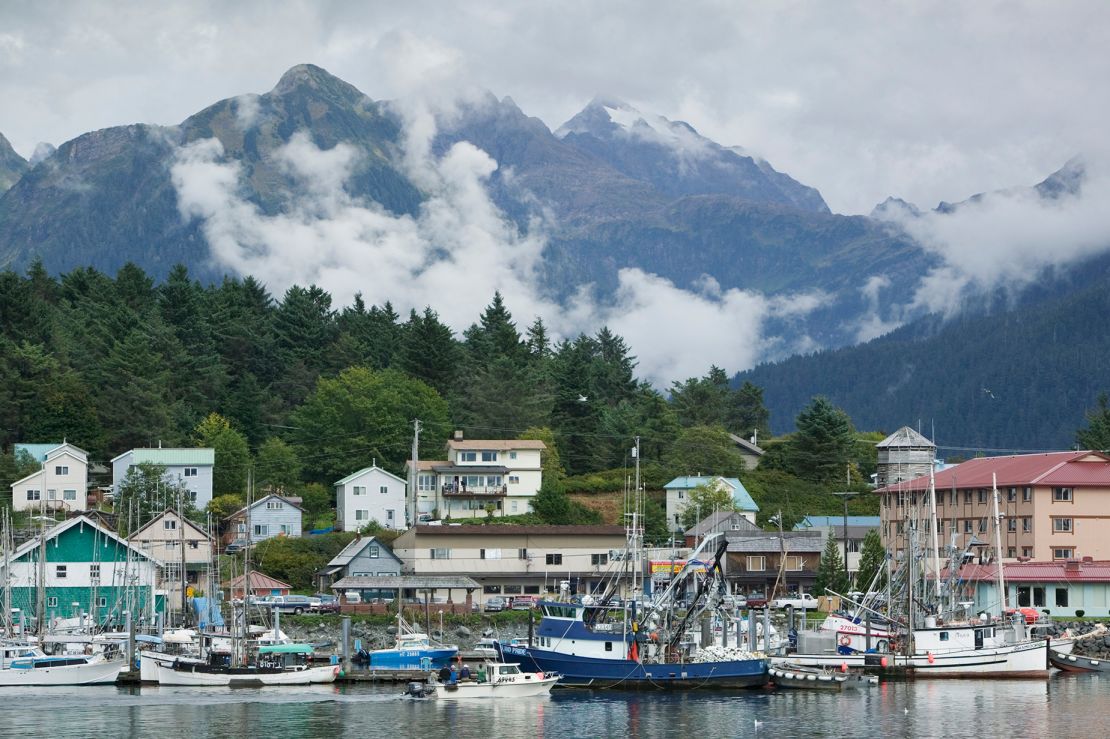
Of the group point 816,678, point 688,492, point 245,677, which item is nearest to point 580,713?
point 816,678

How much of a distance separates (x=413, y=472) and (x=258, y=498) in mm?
12326

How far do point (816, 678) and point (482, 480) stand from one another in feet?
161

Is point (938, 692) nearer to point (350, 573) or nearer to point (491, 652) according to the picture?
point (491, 652)

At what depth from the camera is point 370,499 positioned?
117 meters

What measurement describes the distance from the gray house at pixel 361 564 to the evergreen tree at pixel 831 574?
28500 mm

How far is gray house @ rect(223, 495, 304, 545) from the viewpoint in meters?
110

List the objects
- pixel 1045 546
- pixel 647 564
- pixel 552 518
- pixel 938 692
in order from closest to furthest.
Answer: pixel 938 692, pixel 647 564, pixel 1045 546, pixel 552 518

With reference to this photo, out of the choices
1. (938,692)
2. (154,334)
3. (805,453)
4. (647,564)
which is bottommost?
(938,692)

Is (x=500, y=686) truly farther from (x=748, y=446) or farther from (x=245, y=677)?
(x=748, y=446)

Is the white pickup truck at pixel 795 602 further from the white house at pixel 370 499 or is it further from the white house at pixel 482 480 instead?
the white house at pixel 370 499

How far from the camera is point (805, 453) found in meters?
137

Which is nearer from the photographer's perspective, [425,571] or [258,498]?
[425,571]

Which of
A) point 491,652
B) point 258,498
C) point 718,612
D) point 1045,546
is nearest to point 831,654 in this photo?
point 718,612

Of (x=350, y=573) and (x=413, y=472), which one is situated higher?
(x=413, y=472)
